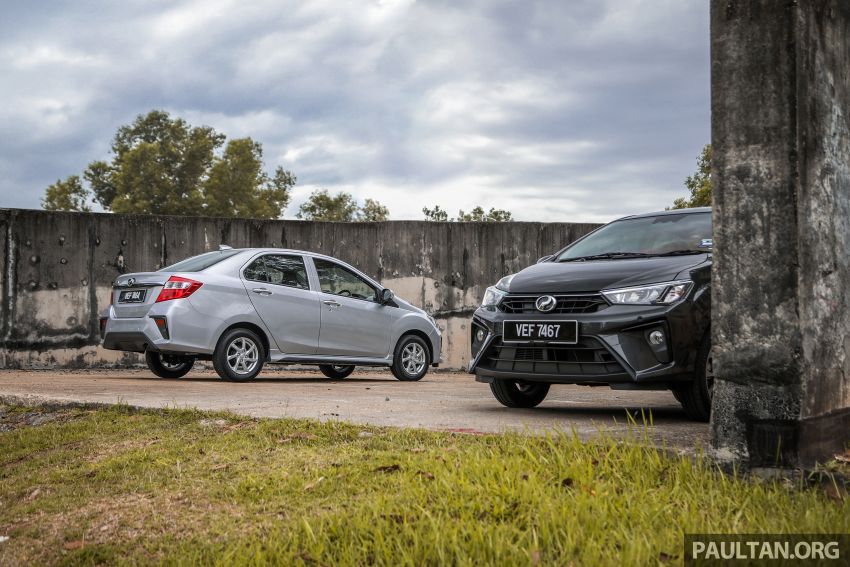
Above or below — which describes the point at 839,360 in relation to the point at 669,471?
above

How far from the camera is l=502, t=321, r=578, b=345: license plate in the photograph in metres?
6.36

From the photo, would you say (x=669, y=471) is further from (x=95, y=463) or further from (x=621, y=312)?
(x=95, y=463)

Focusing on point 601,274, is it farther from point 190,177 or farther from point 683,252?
point 190,177

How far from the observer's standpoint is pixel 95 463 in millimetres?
5273

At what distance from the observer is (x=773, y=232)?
4.20 m

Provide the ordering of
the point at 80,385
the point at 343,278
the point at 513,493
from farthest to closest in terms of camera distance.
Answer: the point at 343,278
the point at 80,385
the point at 513,493

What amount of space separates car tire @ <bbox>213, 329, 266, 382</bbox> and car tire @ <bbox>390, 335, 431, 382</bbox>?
7.14 ft

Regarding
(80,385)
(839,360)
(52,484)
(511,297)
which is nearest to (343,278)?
(80,385)

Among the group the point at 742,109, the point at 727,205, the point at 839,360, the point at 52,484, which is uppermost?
the point at 742,109

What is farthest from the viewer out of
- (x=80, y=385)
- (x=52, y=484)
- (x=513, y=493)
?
(x=80, y=385)

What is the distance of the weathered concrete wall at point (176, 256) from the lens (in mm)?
14344

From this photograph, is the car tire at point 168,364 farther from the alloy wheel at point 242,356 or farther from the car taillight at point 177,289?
the car taillight at point 177,289

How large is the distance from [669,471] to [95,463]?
3.23 metres

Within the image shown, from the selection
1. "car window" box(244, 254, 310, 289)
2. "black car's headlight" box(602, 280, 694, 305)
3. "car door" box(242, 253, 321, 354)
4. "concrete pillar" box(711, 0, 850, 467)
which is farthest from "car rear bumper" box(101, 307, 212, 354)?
"concrete pillar" box(711, 0, 850, 467)
